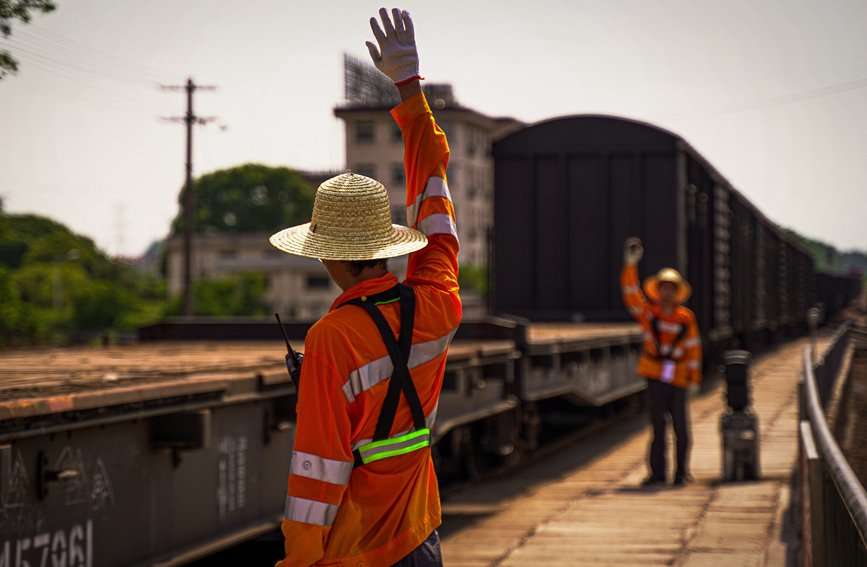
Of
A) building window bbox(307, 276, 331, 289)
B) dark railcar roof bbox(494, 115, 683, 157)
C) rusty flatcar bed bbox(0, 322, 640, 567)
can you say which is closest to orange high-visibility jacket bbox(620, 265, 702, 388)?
rusty flatcar bed bbox(0, 322, 640, 567)

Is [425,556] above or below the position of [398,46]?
below

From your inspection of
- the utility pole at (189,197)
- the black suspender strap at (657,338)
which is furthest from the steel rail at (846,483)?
the utility pole at (189,197)

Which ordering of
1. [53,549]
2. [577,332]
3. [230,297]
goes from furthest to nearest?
[230,297] → [577,332] → [53,549]

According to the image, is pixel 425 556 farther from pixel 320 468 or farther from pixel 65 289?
pixel 65 289

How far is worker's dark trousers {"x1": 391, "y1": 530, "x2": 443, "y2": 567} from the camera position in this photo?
262 centimetres

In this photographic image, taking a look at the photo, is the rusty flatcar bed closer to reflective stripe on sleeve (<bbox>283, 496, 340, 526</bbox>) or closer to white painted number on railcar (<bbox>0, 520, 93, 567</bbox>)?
white painted number on railcar (<bbox>0, 520, 93, 567</bbox>)

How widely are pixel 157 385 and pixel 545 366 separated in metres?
5.84

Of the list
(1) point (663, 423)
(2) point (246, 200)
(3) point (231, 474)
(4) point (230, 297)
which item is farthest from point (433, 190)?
(2) point (246, 200)

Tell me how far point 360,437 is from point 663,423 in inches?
245

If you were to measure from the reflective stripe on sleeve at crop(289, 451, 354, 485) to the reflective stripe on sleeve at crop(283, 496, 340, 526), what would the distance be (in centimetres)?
6

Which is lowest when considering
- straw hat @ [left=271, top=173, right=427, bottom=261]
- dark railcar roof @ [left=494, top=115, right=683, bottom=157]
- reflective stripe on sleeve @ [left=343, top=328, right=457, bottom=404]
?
reflective stripe on sleeve @ [left=343, top=328, right=457, bottom=404]

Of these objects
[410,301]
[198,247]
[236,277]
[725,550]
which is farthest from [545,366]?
[198,247]

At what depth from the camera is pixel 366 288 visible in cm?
262

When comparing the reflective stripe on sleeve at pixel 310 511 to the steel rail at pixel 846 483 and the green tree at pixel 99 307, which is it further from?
the green tree at pixel 99 307
